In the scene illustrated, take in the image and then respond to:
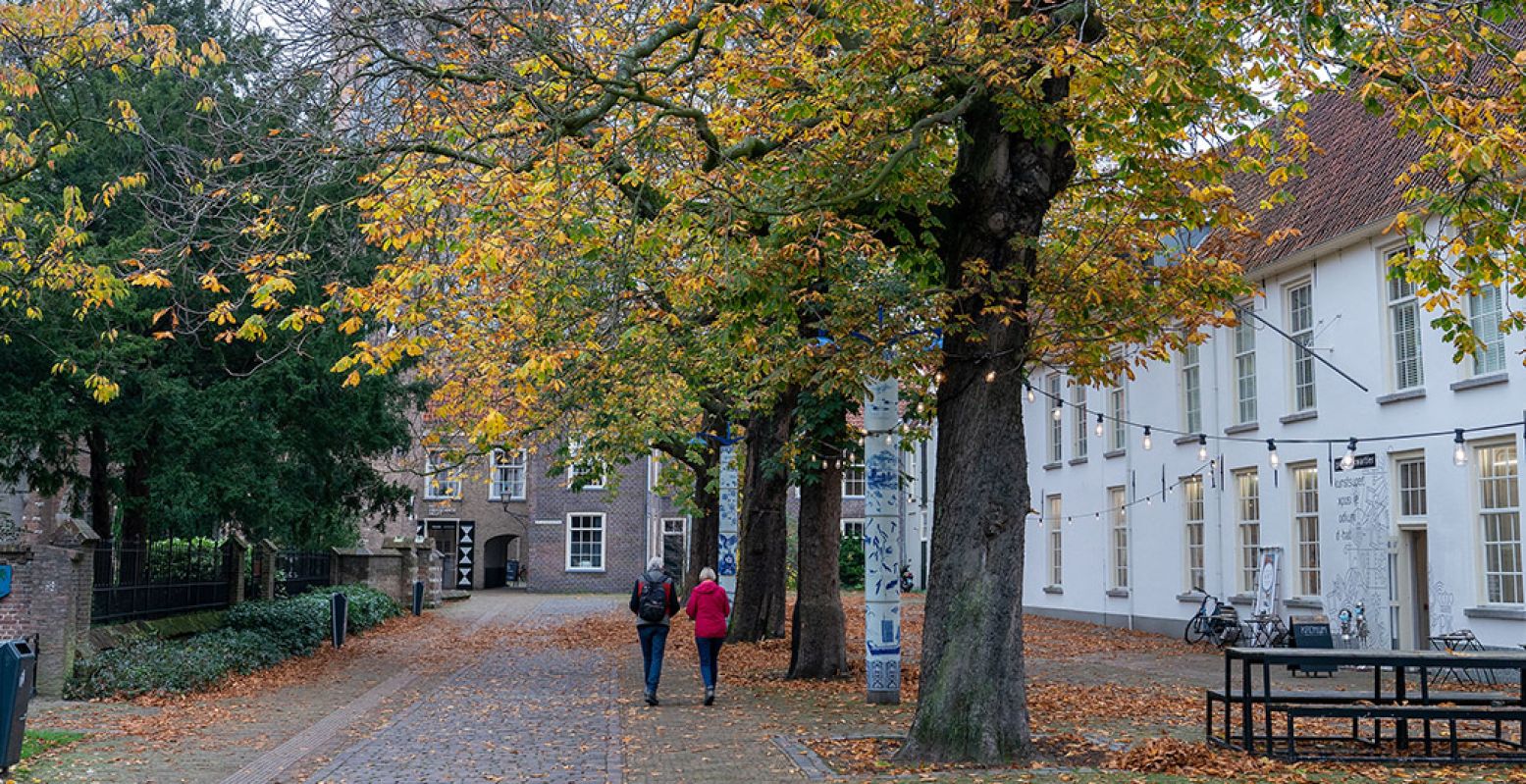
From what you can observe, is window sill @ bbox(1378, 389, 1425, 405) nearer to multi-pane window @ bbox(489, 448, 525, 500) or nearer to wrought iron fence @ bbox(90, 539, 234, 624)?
wrought iron fence @ bbox(90, 539, 234, 624)

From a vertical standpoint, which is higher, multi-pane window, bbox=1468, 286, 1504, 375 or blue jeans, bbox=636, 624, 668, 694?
multi-pane window, bbox=1468, 286, 1504, 375

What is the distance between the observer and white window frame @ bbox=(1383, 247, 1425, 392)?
69.8 feet

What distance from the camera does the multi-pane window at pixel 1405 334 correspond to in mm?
21312

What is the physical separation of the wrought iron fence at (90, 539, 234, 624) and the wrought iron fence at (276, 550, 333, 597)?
4129mm

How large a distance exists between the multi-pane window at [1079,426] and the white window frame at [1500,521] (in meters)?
14.3

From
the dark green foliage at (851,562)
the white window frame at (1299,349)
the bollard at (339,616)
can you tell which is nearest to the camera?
the white window frame at (1299,349)

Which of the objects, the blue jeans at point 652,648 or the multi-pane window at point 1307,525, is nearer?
the blue jeans at point 652,648

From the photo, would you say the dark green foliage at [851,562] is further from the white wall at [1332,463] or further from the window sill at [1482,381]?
the window sill at [1482,381]

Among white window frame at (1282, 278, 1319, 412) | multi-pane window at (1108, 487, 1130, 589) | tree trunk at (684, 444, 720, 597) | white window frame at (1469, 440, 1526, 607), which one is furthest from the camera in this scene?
multi-pane window at (1108, 487, 1130, 589)

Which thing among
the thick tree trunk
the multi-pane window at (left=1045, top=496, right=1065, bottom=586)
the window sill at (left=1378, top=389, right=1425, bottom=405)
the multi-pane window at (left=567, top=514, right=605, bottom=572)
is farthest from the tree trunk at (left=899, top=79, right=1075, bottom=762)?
the multi-pane window at (left=567, top=514, right=605, bottom=572)

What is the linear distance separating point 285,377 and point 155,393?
1.94 meters

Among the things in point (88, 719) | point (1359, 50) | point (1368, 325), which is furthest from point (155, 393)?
point (1368, 325)

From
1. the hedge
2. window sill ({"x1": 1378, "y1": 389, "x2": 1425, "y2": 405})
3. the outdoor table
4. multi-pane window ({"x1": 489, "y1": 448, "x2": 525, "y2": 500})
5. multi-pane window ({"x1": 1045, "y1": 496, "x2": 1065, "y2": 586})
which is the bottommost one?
the hedge

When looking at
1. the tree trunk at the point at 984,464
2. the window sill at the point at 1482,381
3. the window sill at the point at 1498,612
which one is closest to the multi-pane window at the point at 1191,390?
the window sill at the point at 1482,381
